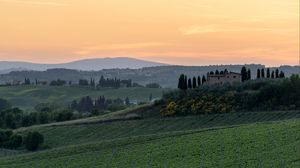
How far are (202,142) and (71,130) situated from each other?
56.5 meters

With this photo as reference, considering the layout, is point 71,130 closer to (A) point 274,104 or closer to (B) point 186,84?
(B) point 186,84

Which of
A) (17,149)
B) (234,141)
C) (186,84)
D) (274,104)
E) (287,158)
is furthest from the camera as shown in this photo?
(186,84)

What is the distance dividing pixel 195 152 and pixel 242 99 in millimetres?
52551

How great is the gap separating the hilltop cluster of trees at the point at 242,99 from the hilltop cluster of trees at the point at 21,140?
69.9ft

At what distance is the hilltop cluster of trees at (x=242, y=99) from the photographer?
9806cm

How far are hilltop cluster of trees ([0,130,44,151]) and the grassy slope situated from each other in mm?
28933

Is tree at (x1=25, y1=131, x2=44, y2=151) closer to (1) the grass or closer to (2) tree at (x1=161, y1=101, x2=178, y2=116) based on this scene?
(1) the grass

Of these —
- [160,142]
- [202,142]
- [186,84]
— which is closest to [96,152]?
[160,142]

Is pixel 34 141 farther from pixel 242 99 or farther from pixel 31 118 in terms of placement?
pixel 31 118

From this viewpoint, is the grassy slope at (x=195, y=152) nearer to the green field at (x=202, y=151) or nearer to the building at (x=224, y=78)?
the green field at (x=202, y=151)

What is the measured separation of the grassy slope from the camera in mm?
44156

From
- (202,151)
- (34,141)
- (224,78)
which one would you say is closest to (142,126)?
(34,141)

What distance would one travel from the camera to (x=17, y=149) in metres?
103

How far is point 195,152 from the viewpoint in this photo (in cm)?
5184
